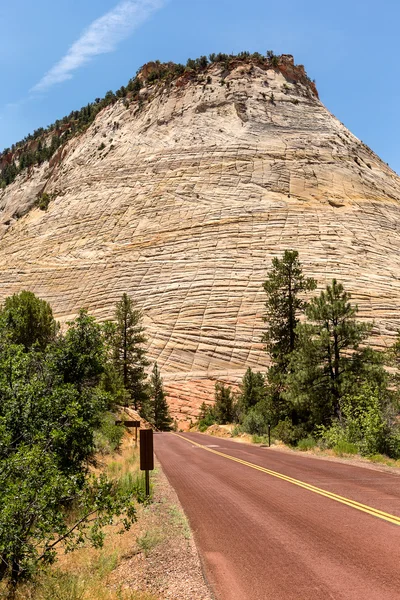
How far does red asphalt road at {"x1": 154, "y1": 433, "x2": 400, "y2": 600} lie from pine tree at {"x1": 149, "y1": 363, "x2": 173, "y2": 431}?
29.9 m

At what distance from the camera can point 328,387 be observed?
2097 cm

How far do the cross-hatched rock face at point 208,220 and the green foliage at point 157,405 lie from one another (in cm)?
129

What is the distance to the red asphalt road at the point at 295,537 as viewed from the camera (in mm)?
4273

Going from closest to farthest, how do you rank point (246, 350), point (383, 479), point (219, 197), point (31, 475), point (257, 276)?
point (31, 475) < point (383, 479) < point (246, 350) < point (257, 276) < point (219, 197)

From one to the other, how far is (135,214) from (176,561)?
194 feet

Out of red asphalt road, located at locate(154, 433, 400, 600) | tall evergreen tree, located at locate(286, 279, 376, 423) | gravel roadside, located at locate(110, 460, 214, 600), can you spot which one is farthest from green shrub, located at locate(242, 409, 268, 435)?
gravel roadside, located at locate(110, 460, 214, 600)

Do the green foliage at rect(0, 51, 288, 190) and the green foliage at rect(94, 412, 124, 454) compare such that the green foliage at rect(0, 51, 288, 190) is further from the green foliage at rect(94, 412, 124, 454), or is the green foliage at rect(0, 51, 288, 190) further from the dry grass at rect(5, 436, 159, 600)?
the dry grass at rect(5, 436, 159, 600)

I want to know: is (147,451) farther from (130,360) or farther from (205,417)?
(130,360)

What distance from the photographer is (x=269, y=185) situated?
63062 mm

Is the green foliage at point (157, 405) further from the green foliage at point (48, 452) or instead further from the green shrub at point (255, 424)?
the green foliage at point (48, 452)

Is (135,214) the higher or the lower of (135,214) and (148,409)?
the higher

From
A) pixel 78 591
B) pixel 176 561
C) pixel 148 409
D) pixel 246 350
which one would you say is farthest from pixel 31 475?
pixel 246 350

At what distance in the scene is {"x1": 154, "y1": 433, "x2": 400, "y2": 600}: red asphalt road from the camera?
427 centimetres

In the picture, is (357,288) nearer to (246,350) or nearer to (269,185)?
(246,350)
